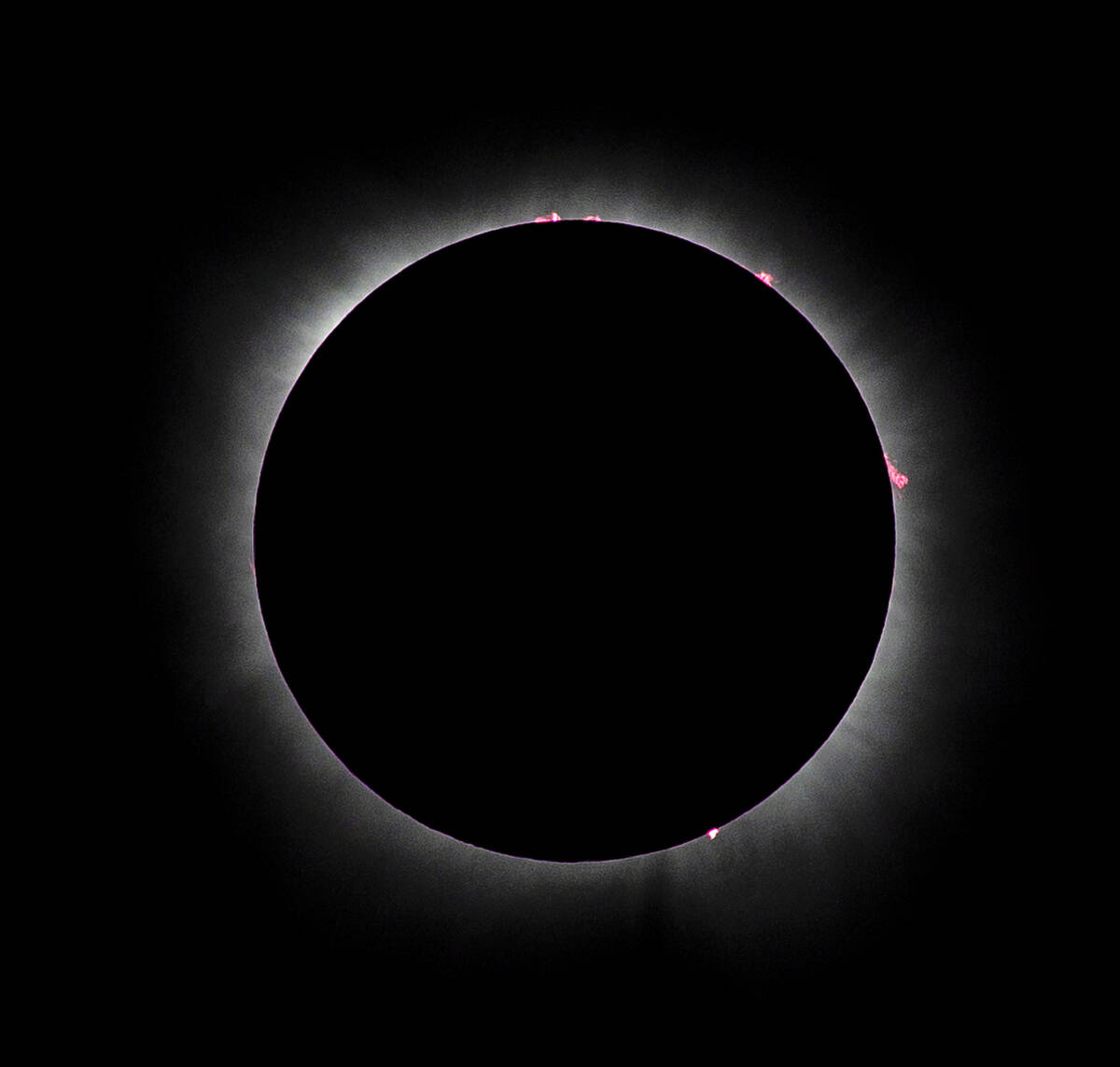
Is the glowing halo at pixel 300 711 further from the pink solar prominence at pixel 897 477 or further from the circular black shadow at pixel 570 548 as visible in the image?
the circular black shadow at pixel 570 548

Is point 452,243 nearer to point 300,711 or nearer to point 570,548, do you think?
point 570,548

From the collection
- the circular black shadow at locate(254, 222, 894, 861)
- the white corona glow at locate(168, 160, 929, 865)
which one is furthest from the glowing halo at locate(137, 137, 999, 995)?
the circular black shadow at locate(254, 222, 894, 861)

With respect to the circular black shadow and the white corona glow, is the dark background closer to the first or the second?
the white corona glow

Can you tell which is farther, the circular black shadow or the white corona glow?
the white corona glow

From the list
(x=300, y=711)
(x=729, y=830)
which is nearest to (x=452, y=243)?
(x=300, y=711)

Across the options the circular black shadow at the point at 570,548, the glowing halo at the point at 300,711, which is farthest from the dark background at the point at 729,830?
the circular black shadow at the point at 570,548
